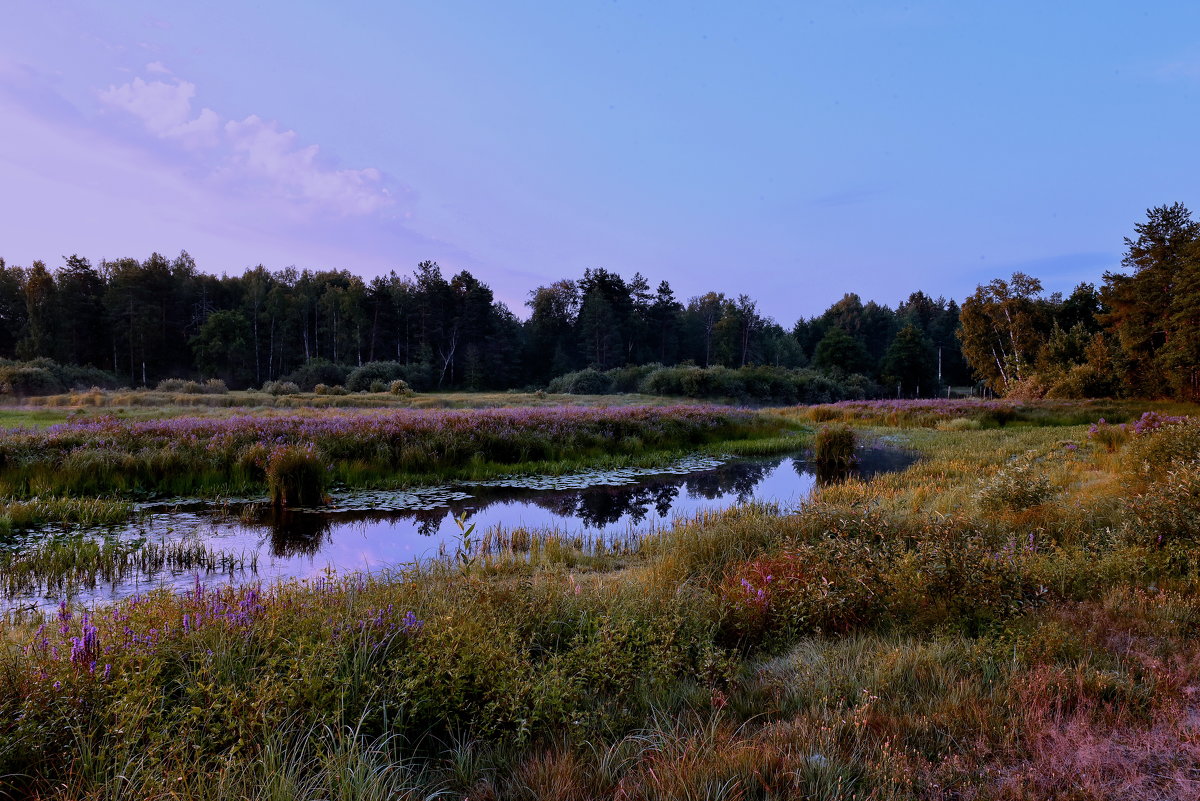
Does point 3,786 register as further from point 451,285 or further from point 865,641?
point 451,285

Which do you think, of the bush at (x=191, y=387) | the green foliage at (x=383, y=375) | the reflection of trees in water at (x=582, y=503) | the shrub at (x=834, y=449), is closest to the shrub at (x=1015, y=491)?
the reflection of trees in water at (x=582, y=503)

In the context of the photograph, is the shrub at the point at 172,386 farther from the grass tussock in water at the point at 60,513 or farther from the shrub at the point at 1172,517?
the shrub at the point at 1172,517

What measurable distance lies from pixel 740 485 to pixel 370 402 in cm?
2587

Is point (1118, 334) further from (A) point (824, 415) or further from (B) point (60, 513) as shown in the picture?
(B) point (60, 513)

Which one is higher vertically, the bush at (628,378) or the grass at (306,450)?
the bush at (628,378)

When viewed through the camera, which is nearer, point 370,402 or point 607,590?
point 607,590

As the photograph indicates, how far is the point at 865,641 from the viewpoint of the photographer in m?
3.92

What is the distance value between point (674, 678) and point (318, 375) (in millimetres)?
56638

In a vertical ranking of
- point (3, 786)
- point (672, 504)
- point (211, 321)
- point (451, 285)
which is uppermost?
point (451, 285)

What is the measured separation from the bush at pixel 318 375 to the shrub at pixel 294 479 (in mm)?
46233

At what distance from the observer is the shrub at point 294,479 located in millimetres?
10273

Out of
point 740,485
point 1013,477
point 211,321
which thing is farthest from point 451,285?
point 1013,477

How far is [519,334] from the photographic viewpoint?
250 feet

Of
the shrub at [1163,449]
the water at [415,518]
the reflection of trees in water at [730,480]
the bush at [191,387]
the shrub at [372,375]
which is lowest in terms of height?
the reflection of trees in water at [730,480]
